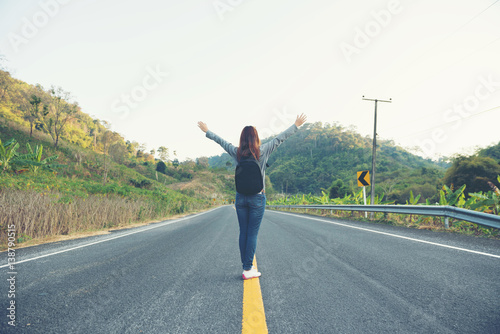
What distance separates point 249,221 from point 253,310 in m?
1.18

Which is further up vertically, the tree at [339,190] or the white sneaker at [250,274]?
the tree at [339,190]

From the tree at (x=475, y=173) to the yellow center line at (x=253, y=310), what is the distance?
1580 inches

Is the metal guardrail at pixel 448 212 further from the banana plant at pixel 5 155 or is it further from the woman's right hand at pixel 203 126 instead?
the banana plant at pixel 5 155

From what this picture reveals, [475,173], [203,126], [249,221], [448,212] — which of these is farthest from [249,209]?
[475,173]

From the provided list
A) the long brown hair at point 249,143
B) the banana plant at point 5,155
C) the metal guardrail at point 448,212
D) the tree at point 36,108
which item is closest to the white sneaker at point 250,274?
the long brown hair at point 249,143

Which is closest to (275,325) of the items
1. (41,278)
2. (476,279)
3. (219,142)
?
(219,142)

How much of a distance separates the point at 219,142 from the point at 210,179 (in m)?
93.7

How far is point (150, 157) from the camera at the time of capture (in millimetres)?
117062

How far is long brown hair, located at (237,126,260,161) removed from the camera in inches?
124

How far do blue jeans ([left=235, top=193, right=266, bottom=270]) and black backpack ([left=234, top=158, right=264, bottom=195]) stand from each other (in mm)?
111

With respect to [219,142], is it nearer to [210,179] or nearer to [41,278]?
[41,278]

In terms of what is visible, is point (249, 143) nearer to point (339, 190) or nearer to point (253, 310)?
point (253, 310)

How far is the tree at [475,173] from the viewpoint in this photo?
3256cm

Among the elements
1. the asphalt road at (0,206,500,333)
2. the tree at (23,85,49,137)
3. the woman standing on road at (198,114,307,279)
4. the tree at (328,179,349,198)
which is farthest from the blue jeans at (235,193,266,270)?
the tree at (328,179,349,198)
